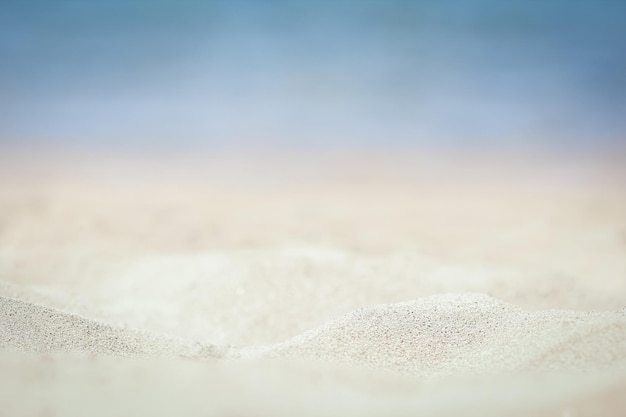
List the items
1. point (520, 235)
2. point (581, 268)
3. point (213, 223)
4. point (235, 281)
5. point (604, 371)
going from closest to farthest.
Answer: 1. point (604, 371)
2. point (235, 281)
3. point (581, 268)
4. point (520, 235)
5. point (213, 223)

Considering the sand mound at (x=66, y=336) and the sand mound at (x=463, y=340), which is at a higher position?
the sand mound at (x=463, y=340)

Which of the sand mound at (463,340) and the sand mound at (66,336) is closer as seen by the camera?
the sand mound at (463,340)

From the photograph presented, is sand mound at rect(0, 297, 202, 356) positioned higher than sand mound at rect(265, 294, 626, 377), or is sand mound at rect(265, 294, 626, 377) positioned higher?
sand mound at rect(265, 294, 626, 377)

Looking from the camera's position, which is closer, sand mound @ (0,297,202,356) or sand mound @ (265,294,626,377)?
sand mound @ (265,294,626,377)

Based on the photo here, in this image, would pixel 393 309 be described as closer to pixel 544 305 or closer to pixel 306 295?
pixel 306 295

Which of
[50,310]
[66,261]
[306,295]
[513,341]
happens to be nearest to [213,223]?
[66,261]
